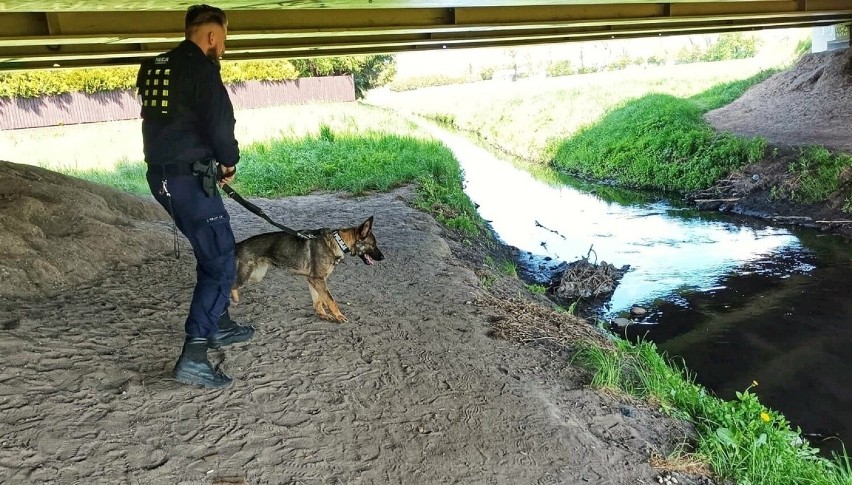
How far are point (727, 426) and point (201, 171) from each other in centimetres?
490

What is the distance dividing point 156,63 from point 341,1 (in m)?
5.24

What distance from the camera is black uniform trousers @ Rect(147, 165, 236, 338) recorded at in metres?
4.57

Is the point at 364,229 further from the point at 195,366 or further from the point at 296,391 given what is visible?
the point at 195,366

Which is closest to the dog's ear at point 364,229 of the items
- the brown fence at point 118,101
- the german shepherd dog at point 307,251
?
the german shepherd dog at point 307,251

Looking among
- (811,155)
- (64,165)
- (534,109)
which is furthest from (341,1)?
(534,109)

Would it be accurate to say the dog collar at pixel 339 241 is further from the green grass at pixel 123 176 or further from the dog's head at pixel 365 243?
the green grass at pixel 123 176

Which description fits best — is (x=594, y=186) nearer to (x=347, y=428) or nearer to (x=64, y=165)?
(x=64, y=165)

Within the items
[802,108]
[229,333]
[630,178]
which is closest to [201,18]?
[229,333]

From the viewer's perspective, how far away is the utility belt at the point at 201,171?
14.9ft

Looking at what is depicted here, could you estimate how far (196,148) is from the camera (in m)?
4.57

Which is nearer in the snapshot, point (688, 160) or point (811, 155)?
point (811, 155)

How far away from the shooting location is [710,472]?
5145mm

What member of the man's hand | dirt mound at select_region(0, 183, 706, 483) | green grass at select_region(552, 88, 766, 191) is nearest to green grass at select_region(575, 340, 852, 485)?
dirt mound at select_region(0, 183, 706, 483)

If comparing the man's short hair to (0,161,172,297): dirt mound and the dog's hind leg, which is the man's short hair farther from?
(0,161,172,297): dirt mound
